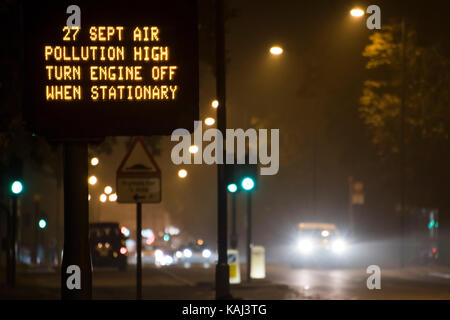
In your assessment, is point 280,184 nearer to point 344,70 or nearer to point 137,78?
point 344,70

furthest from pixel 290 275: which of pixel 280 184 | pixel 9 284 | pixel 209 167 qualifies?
pixel 209 167

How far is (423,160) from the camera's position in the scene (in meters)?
45.4

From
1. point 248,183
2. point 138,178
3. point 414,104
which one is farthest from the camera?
point 414,104

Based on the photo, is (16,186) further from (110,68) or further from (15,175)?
(110,68)

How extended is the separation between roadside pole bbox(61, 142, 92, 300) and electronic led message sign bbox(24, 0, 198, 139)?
1.94 ft

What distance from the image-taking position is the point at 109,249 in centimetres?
4222

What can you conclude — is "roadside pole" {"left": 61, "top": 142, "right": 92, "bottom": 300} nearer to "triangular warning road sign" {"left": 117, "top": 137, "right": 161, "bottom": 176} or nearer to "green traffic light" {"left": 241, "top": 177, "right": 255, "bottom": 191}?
"triangular warning road sign" {"left": 117, "top": 137, "right": 161, "bottom": 176}

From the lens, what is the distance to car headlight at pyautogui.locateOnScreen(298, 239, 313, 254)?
149 feet

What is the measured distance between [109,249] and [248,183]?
16917 millimetres

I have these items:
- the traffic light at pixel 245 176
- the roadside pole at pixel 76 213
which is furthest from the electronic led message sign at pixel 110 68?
the traffic light at pixel 245 176

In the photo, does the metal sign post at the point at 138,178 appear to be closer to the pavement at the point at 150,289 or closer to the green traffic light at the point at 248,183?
the pavement at the point at 150,289

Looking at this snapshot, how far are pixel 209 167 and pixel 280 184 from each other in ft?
64.6

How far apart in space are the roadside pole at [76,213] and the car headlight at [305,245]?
32074 millimetres

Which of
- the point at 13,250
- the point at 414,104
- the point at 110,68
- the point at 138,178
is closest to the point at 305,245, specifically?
the point at 414,104
